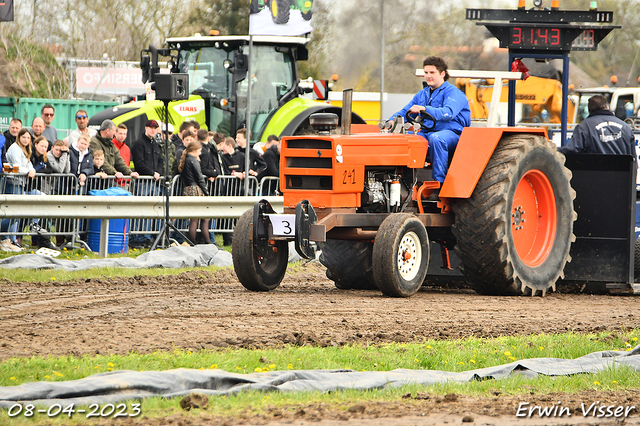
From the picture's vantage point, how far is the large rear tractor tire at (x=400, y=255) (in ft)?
26.9

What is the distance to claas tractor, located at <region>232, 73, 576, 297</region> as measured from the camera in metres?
8.44

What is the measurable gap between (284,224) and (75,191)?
581 centimetres

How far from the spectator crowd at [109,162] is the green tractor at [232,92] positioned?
2.06 meters

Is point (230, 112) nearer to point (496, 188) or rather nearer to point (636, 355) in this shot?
point (496, 188)

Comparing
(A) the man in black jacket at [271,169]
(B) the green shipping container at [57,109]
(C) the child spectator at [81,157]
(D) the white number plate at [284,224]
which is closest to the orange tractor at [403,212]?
(D) the white number plate at [284,224]

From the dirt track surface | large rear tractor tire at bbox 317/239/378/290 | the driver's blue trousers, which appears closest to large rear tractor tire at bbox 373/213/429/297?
the dirt track surface

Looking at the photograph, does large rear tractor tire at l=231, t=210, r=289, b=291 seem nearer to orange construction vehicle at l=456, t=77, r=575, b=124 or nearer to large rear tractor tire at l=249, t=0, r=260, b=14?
large rear tractor tire at l=249, t=0, r=260, b=14

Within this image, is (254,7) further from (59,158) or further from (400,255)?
(400,255)

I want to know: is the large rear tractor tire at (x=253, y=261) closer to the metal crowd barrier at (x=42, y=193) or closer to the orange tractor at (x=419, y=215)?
the orange tractor at (x=419, y=215)

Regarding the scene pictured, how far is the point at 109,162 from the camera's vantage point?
13703 mm

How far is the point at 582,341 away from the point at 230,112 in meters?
11.7

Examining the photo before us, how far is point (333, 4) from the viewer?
28250 mm

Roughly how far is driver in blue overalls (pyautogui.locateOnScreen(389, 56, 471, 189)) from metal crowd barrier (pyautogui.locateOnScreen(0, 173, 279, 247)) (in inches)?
222
